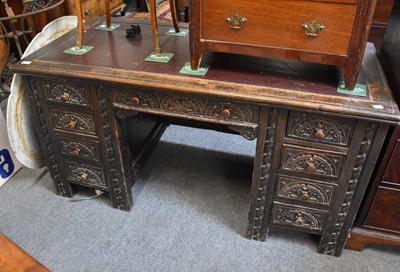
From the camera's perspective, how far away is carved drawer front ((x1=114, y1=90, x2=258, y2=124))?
4.01 feet

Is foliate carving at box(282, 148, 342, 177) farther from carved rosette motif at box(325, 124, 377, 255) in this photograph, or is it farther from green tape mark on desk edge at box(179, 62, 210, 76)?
green tape mark on desk edge at box(179, 62, 210, 76)

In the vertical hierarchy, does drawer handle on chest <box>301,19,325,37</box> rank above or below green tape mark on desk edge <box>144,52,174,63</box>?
above

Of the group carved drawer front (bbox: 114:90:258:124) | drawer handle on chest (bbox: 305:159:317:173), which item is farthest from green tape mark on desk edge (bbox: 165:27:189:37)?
drawer handle on chest (bbox: 305:159:317:173)

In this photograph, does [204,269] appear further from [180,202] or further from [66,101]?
[66,101]

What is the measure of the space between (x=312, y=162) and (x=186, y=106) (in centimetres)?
51

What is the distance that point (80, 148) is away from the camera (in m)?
1.54

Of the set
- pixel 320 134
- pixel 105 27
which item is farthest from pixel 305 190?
pixel 105 27

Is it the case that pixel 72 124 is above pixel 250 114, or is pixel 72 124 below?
below

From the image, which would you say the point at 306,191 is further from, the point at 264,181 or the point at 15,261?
the point at 15,261

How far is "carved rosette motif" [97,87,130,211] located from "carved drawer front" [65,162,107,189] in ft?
0.18

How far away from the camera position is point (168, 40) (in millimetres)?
1581

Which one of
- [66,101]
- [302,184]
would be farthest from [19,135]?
[302,184]

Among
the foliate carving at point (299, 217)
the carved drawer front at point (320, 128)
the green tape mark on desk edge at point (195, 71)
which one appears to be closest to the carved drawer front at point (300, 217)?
the foliate carving at point (299, 217)

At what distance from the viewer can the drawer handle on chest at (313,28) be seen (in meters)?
1.08
